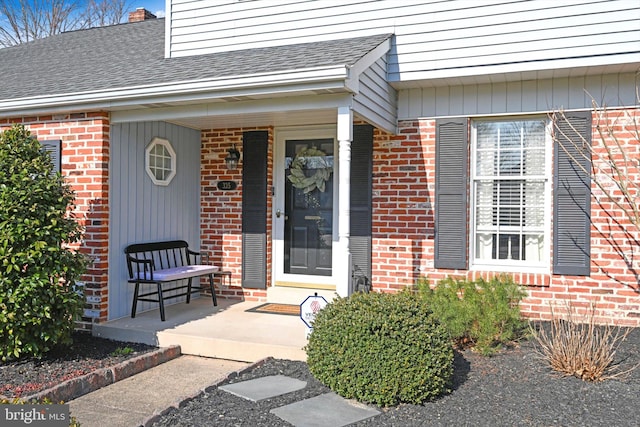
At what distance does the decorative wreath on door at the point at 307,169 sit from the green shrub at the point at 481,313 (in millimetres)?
2581

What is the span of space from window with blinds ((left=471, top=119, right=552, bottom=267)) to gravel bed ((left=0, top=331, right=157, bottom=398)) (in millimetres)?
4037

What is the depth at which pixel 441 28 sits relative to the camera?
20.5ft

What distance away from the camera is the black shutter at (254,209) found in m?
7.37

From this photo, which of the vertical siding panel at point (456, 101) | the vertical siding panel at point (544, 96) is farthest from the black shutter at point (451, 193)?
the vertical siding panel at point (544, 96)

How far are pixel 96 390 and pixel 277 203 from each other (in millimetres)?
3650

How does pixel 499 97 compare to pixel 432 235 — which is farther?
pixel 432 235

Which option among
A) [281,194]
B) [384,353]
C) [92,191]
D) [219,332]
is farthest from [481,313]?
[92,191]

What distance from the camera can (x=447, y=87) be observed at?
6496mm

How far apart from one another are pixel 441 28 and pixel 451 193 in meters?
1.92

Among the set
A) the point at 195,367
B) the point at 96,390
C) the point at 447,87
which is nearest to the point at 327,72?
the point at 447,87

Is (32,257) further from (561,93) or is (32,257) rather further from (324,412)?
(561,93)

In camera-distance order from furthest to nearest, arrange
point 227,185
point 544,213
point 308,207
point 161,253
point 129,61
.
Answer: point 227,185
point 129,61
point 308,207
point 161,253
point 544,213

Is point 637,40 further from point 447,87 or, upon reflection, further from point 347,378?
point 347,378

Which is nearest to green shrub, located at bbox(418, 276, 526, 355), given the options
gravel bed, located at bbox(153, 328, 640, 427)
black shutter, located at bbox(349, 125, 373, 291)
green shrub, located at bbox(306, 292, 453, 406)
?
gravel bed, located at bbox(153, 328, 640, 427)
